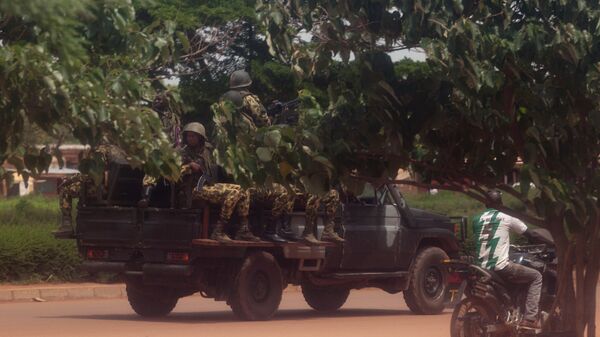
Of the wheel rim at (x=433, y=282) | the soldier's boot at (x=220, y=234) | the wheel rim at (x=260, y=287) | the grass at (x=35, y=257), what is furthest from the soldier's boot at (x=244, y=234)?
the grass at (x=35, y=257)

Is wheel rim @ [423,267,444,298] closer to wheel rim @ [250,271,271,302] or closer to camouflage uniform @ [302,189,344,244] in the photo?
camouflage uniform @ [302,189,344,244]

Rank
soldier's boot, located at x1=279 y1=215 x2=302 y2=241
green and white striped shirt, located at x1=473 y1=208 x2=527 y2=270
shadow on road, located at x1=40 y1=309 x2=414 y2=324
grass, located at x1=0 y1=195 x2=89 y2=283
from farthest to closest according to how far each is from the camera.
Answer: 1. grass, located at x1=0 y1=195 x2=89 y2=283
2. shadow on road, located at x1=40 y1=309 x2=414 y2=324
3. soldier's boot, located at x1=279 y1=215 x2=302 y2=241
4. green and white striped shirt, located at x1=473 y1=208 x2=527 y2=270

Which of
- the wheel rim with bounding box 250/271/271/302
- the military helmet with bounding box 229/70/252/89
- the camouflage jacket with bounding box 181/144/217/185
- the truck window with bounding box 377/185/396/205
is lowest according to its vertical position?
the wheel rim with bounding box 250/271/271/302

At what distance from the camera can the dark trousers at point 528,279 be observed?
11.3 meters

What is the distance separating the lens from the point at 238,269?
14773mm

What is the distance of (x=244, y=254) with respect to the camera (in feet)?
48.6

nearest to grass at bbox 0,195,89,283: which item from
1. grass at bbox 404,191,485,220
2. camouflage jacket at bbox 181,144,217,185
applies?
Result: camouflage jacket at bbox 181,144,217,185

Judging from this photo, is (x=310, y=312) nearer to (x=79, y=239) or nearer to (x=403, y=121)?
(x=79, y=239)

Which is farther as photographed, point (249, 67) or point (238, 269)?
point (249, 67)

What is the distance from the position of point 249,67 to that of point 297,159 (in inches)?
1016

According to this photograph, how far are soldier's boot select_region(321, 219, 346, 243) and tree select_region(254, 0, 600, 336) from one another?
808 centimetres

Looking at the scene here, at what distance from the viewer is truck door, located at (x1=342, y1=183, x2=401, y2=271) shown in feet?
51.9

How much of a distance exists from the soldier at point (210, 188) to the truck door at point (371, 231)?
5.49 ft

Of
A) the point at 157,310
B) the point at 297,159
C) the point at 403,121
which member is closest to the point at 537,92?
the point at 403,121
